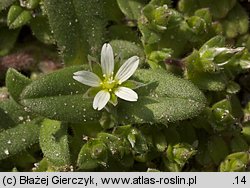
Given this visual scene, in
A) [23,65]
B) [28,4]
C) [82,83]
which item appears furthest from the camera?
[23,65]

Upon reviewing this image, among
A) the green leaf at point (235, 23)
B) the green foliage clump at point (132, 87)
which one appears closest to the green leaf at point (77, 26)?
the green foliage clump at point (132, 87)

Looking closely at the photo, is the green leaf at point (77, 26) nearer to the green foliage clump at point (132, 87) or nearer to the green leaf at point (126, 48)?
the green foliage clump at point (132, 87)

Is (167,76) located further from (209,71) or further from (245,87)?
(245,87)

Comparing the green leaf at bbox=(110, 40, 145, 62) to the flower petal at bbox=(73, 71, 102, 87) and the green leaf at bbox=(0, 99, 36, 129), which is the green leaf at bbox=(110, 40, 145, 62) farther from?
the green leaf at bbox=(0, 99, 36, 129)

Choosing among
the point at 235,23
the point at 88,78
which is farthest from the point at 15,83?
the point at 235,23

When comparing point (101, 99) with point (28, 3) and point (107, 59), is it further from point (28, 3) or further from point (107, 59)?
point (28, 3)

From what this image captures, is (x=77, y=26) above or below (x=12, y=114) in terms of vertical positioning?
above

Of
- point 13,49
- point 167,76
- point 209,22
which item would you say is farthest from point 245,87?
point 13,49
